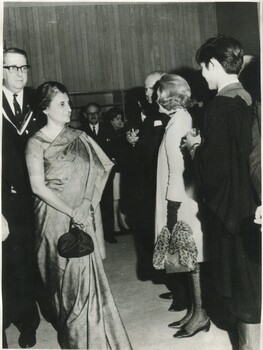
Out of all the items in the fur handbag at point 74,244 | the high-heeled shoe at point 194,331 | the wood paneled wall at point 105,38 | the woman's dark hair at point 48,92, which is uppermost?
the wood paneled wall at point 105,38

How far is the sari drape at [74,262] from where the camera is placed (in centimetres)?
182

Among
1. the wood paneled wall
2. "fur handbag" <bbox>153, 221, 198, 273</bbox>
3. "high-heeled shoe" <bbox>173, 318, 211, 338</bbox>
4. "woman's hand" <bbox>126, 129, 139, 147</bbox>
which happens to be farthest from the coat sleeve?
the wood paneled wall

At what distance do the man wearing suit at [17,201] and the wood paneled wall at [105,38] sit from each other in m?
3.44

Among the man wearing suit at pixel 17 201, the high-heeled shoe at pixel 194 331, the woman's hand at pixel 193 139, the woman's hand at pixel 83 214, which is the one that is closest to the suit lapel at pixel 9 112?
the man wearing suit at pixel 17 201

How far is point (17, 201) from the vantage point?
2.03 meters

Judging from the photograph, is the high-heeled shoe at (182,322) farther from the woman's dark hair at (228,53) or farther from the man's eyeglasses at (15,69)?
the man's eyeglasses at (15,69)

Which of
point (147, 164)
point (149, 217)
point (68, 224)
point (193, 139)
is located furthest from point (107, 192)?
point (193, 139)

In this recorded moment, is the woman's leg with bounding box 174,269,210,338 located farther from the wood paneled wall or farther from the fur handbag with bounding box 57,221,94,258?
the wood paneled wall

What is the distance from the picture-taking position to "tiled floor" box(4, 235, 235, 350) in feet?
6.68

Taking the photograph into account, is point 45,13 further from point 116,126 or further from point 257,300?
point 257,300

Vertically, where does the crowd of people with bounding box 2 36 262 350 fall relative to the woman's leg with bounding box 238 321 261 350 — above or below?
above

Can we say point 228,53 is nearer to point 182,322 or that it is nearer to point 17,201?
point 17,201

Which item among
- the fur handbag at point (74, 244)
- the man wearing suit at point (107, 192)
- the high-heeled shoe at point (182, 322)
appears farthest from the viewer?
the man wearing suit at point (107, 192)

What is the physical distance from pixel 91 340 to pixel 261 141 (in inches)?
44.7
